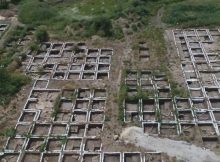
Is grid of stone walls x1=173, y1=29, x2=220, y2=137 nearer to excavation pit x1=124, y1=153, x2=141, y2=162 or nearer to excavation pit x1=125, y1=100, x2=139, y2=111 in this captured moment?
excavation pit x1=125, y1=100, x2=139, y2=111

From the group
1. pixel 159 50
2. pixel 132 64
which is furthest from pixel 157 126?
pixel 159 50

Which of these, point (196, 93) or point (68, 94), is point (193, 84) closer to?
point (196, 93)

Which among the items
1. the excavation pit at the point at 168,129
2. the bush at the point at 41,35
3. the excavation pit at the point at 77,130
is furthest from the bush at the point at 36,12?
the excavation pit at the point at 168,129

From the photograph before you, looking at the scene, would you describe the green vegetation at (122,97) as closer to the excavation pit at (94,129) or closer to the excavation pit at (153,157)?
the excavation pit at (94,129)

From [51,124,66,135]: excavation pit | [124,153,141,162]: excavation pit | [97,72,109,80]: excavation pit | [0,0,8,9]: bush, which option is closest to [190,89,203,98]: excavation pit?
[97,72,109,80]: excavation pit

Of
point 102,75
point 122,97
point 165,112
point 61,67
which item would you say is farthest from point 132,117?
point 61,67

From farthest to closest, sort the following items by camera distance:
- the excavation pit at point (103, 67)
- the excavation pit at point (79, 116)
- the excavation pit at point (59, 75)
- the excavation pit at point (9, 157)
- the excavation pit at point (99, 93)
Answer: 1. the excavation pit at point (103, 67)
2. the excavation pit at point (59, 75)
3. the excavation pit at point (99, 93)
4. the excavation pit at point (79, 116)
5. the excavation pit at point (9, 157)
